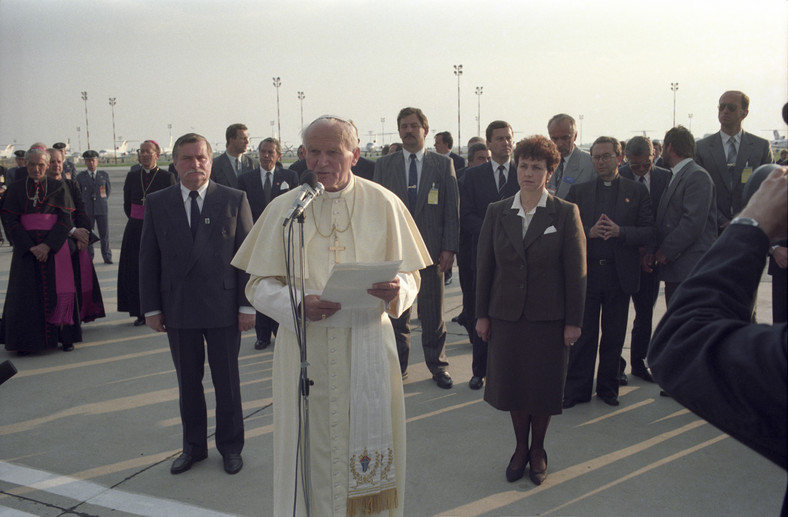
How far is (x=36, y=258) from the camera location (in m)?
6.76

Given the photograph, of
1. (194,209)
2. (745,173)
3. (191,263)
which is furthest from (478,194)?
(191,263)

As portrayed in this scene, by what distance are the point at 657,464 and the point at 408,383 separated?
228cm

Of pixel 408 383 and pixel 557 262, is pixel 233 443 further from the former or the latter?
pixel 557 262

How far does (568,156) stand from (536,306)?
2.03 metres

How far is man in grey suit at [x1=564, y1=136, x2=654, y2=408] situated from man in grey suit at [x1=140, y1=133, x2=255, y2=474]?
106 inches

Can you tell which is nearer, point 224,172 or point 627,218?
point 627,218

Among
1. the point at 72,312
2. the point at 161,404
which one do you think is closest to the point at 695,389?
the point at 161,404

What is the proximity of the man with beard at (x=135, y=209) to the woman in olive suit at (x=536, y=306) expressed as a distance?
16.5ft

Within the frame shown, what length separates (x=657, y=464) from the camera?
4.11 meters

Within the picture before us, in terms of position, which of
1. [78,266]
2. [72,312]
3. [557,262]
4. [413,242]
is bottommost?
[72,312]

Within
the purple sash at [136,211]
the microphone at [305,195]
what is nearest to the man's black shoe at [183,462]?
the microphone at [305,195]

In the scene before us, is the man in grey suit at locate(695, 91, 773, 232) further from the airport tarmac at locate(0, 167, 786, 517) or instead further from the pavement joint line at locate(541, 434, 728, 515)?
the pavement joint line at locate(541, 434, 728, 515)

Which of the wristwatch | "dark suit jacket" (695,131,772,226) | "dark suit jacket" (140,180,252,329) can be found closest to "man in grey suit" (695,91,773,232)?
"dark suit jacket" (695,131,772,226)

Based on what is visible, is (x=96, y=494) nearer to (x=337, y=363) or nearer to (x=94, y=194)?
(x=337, y=363)
